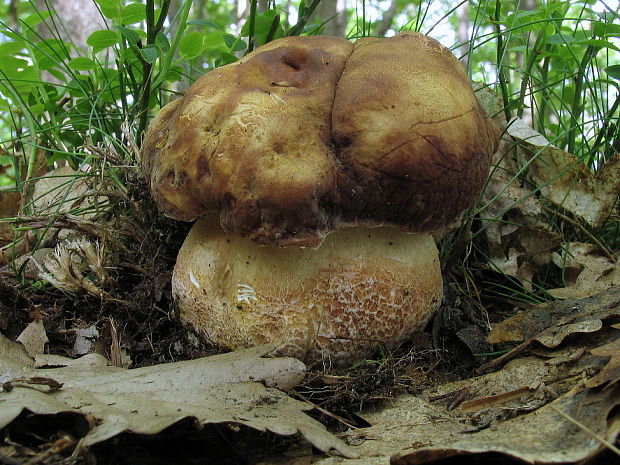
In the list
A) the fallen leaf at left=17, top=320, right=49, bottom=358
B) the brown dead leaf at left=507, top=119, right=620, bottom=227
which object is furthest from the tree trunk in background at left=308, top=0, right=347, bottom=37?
the fallen leaf at left=17, top=320, right=49, bottom=358

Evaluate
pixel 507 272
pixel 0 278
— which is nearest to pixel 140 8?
pixel 0 278

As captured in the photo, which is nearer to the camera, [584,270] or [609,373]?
[609,373]

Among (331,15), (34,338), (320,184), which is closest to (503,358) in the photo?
(320,184)

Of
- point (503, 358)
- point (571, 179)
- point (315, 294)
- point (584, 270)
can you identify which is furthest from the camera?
point (571, 179)

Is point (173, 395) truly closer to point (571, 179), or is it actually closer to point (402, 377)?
point (402, 377)

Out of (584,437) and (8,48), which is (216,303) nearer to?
(584,437)

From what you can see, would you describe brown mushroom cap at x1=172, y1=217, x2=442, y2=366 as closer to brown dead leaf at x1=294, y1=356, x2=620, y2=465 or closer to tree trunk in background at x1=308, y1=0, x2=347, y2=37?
brown dead leaf at x1=294, y1=356, x2=620, y2=465

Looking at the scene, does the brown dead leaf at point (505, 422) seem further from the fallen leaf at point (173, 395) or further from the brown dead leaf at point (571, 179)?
the brown dead leaf at point (571, 179)
